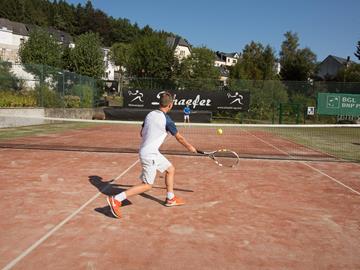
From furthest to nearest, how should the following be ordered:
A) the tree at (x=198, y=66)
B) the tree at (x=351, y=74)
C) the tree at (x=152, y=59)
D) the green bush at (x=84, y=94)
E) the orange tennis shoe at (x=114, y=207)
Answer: the tree at (x=198, y=66) < the tree at (x=152, y=59) < the tree at (x=351, y=74) < the green bush at (x=84, y=94) < the orange tennis shoe at (x=114, y=207)

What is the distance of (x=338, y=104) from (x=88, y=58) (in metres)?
27.1

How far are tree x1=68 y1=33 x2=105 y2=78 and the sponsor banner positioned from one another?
24.8 metres

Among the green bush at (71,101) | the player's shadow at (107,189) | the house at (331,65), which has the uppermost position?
the house at (331,65)

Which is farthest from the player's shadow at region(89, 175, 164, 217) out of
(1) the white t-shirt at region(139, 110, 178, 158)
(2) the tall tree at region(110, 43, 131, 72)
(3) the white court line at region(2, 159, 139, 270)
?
(2) the tall tree at region(110, 43, 131, 72)

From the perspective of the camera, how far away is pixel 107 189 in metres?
7.55

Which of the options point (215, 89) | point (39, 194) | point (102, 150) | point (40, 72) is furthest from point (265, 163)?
point (215, 89)

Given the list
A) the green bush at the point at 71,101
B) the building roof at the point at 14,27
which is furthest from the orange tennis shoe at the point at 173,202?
the building roof at the point at 14,27

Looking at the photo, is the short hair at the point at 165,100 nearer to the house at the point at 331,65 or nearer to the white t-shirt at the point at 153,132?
the white t-shirt at the point at 153,132

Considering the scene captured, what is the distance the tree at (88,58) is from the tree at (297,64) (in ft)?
111

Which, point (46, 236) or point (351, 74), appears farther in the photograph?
point (351, 74)

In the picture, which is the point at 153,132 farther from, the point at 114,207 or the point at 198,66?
the point at 198,66

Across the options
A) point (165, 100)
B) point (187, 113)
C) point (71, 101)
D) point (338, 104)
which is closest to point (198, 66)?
point (338, 104)

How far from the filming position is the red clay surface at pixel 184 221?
175 inches

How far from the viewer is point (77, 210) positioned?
6113 millimetres
